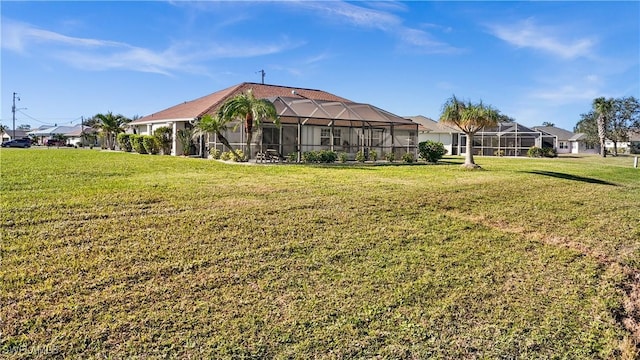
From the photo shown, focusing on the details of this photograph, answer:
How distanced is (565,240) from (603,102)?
45433 mm

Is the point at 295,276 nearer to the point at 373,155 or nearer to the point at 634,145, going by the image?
the point at 373,155

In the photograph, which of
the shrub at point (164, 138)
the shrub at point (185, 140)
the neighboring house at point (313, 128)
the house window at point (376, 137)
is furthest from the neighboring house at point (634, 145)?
the shrub at point (164, 138)

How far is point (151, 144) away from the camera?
91.3ft

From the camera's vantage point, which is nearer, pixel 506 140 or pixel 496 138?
pixel 506 140

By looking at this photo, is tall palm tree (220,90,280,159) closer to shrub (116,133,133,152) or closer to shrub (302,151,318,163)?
shrub (302,151,318,163)

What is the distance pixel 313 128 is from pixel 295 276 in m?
20.2

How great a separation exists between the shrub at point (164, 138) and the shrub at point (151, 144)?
195mm

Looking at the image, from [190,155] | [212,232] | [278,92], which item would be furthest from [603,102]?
[212,232]

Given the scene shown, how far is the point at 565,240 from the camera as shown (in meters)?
8.17

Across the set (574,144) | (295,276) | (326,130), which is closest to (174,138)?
(326,130)

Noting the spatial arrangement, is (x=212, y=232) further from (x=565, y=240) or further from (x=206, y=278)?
(x=565, y=240)

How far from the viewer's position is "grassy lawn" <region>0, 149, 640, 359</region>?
4363 mm

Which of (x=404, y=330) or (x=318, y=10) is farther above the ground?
(x=318, y=10)

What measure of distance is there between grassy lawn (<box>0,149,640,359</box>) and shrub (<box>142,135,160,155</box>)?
1821 cm
